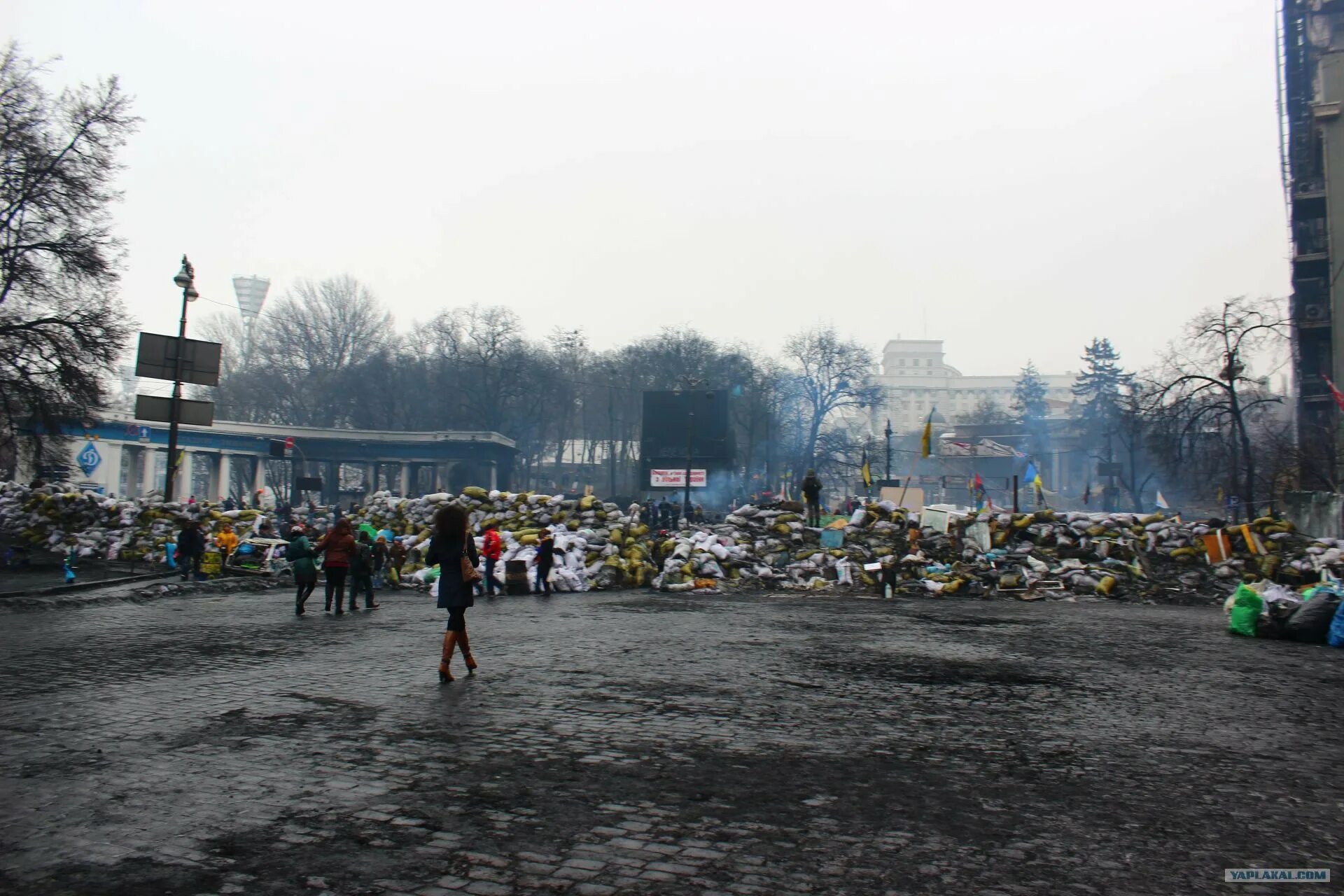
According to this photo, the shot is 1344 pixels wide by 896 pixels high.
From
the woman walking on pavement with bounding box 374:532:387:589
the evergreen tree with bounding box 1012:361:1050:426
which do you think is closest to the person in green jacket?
the woman walking on pavement with bounding box 374:532:387:589

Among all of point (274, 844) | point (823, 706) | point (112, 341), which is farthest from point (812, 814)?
point (112, 341)

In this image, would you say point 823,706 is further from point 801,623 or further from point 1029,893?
point 801,623

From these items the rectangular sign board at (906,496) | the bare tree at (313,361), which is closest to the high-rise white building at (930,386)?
the bare tree at (313,361)

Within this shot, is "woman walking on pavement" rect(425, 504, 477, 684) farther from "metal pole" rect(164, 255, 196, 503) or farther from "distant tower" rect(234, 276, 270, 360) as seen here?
"distant tower" rect(234, 276, 270, 360)

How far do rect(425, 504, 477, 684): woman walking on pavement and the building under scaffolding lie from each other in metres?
Result: 45.3

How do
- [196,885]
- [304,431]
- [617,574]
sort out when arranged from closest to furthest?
1. [196,885]
2. [617,574]
3. [304,431]

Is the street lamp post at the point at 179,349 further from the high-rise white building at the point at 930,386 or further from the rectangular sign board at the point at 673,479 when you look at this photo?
the high-rise white building at the point at 930,386

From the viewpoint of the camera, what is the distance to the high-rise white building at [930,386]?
162125mm

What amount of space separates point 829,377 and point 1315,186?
101 feet

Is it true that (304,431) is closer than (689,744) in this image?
No

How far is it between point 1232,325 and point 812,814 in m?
37.4

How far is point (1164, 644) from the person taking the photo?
12.9 metres

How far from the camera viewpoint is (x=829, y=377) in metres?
69.4

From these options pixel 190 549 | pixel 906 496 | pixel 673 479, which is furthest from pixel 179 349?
pixel 673 479
